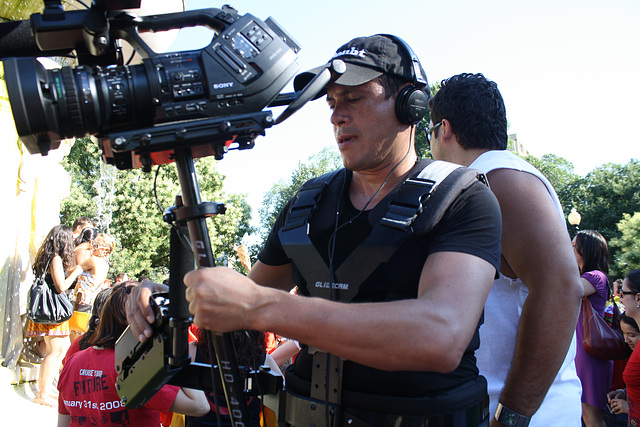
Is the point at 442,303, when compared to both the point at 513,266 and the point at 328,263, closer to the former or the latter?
the point at 328,263

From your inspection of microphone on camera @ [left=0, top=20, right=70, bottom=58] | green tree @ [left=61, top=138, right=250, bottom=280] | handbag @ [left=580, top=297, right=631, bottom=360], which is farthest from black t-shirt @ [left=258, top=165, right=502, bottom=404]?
green tree @ [left=61, top=138, right=250, bottom=280]

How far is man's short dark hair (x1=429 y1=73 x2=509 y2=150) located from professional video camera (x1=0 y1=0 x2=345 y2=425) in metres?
1.00

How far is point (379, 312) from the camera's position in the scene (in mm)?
1285

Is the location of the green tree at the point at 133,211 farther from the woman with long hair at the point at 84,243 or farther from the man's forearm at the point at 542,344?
→ the man's forearm at the point at 542,344

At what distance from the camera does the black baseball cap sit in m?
1.72

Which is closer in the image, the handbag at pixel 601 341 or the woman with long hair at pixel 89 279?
the handbag at pixel 601 341

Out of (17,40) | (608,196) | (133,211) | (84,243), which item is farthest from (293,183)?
(17,40)

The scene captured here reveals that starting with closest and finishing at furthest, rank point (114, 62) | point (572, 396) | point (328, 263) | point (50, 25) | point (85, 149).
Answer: point (50, 25) → point (114, 62) → point (328, 263) → point (572, 396) → point (85, 149)

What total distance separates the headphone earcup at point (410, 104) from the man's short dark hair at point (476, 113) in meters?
0.57

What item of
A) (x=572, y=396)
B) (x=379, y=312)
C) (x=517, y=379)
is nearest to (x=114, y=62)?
(x=379, y=312)

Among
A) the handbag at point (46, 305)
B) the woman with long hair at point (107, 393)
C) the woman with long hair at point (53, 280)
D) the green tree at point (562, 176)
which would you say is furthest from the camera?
the green tree at point (562, 176)

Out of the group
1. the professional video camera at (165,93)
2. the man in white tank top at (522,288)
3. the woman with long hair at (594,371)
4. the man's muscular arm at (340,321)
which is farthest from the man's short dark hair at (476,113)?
the woman with long hair at (594,371)

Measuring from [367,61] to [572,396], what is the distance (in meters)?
1.57

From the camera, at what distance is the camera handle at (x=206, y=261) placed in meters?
1.41
